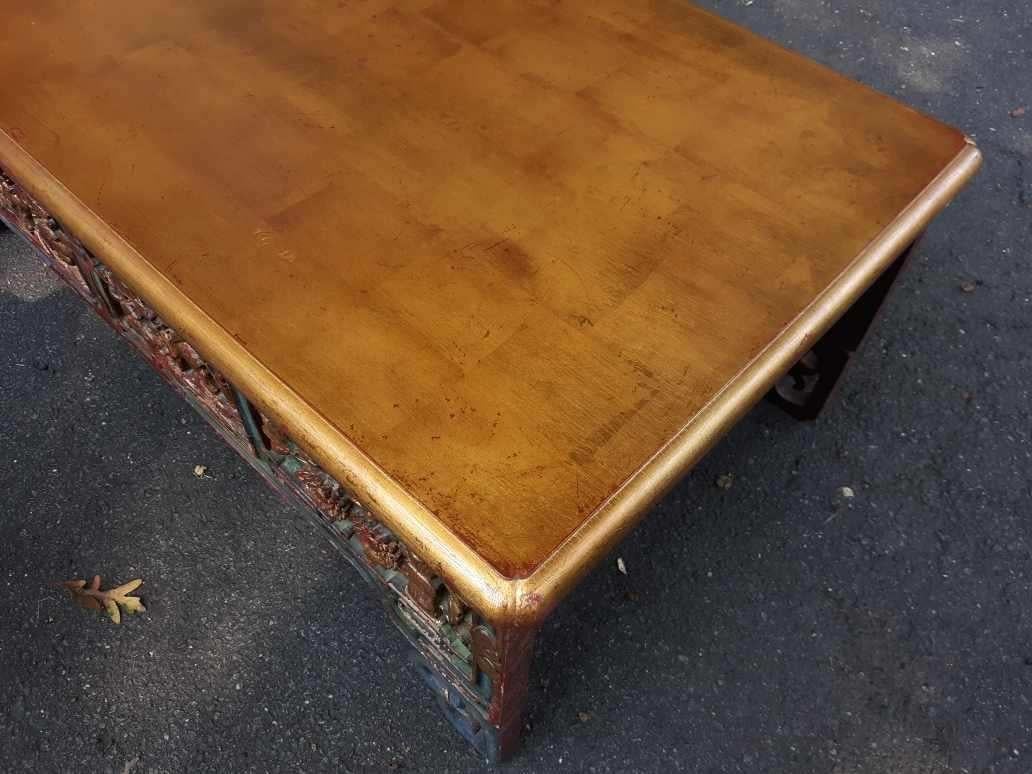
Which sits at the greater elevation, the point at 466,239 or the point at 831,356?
the point at 466,239

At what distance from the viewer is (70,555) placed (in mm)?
1431

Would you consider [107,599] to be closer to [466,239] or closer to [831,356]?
[466,239]

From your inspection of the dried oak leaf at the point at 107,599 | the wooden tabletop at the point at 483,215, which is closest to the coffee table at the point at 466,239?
the wooden tabletop at the point at 483,215

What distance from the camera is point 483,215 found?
106 centimetres

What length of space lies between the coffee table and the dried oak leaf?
349mm

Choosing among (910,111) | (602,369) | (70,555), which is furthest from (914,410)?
(70,555)

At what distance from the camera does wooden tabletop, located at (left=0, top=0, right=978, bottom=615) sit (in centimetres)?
85

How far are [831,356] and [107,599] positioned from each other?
1.26 m

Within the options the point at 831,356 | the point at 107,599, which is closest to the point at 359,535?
the point at 107,599

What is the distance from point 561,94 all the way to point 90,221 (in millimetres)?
644

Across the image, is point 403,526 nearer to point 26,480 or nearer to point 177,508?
point 177,508

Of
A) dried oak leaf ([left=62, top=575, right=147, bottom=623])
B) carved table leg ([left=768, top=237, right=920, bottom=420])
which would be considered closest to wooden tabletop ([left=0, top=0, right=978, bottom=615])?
carved table leg ([left=768, top=237, right=920, bottom=420])

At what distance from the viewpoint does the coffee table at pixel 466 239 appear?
2.81 feet

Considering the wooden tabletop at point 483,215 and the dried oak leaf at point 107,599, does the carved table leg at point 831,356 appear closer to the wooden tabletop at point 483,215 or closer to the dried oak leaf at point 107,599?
the wooden tabletop at point 483,215
